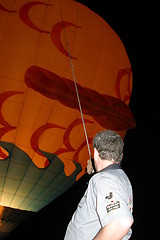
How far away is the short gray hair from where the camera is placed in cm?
139

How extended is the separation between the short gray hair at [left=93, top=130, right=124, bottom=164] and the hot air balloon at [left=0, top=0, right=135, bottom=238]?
263 centimetres

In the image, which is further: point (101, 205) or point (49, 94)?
point (49, 94)

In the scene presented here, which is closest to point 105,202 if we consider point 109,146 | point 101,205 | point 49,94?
point 101,205

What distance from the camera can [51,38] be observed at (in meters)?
4.46

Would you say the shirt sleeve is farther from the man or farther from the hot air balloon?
the hot air balloon

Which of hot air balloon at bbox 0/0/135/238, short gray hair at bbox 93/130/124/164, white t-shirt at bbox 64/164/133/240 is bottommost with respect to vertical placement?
hot air balloon at bbox 0/0/135/238

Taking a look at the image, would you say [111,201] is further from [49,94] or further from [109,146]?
[49,94]

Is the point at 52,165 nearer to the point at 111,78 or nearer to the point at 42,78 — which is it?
the point at 42,78

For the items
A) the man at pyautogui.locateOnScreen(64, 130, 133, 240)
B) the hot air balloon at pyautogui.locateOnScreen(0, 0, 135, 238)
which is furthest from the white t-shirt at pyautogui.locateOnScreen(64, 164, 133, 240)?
the hot air balloon at pyautogui.locateOnScreen(0, 0, 135, 238)

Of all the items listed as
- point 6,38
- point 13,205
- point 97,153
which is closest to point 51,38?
point 6,38

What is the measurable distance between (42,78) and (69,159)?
153 centimetres

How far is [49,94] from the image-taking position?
4.31 metres

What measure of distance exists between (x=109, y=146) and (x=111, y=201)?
1.01 feet

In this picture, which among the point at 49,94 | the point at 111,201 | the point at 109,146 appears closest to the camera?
the point at 111,201
